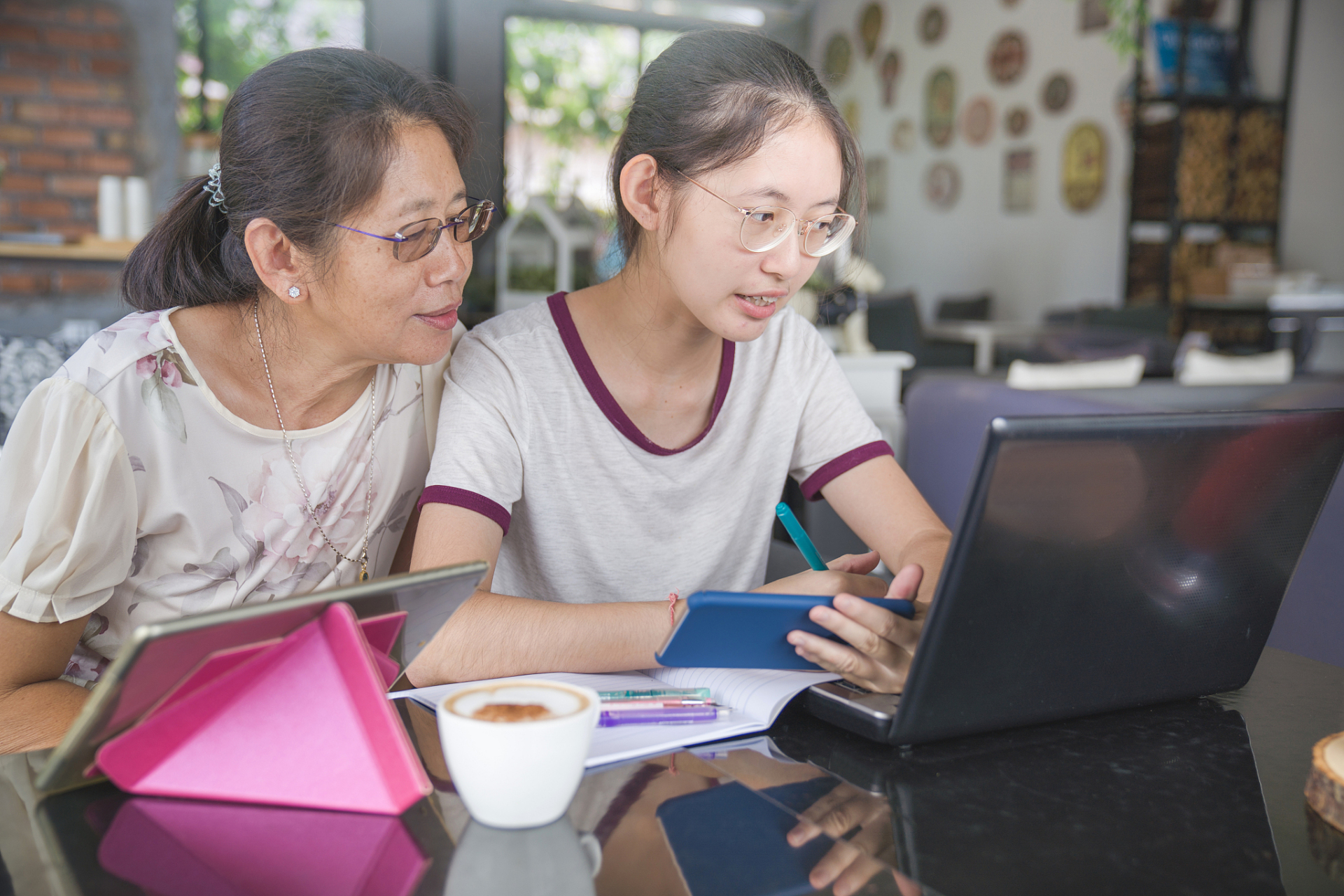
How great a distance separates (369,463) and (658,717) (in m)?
0.51

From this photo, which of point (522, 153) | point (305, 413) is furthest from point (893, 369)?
point (522, 153)

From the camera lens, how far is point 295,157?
975 mm

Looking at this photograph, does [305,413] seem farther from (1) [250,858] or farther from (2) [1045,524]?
(2) [1045,524]

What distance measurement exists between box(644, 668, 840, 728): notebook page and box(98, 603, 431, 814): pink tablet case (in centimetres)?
24

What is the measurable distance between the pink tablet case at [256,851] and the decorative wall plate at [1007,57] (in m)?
7.62

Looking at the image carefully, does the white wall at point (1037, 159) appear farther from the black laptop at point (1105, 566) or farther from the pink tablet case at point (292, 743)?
the pink tablet case at point (292, 743)

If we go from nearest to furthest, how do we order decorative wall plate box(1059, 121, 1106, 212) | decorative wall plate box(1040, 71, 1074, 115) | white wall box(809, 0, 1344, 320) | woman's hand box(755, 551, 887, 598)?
woman's hand box(755, 551, 887, 598), white wall box(809, 0, 1344, 320), decorative wall plate box(1059, 121, 1106, 212), decorative wall plate box(1040, 71, 1074, 115)

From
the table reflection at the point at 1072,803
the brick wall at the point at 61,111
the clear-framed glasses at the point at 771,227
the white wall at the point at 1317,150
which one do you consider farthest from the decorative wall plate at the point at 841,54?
the table reflection at the point at 1072,803

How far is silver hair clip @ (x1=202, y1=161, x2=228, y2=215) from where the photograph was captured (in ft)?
3.47

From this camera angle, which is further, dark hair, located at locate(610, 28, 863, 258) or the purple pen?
dark hair, located at locate(610, 28, 863, 258)

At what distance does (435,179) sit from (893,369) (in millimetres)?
2803

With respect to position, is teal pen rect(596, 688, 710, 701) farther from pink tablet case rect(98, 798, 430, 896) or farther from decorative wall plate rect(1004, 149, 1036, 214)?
decorative wall plate rect(1004, 149, 1036, 214)

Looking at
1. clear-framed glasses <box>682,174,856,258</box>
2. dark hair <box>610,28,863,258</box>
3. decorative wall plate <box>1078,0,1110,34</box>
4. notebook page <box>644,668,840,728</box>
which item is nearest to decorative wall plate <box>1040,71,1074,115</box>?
decorative wall plate <box>1078,0,1110,34</box>

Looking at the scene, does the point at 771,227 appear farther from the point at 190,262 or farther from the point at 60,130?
the point at 60,130
